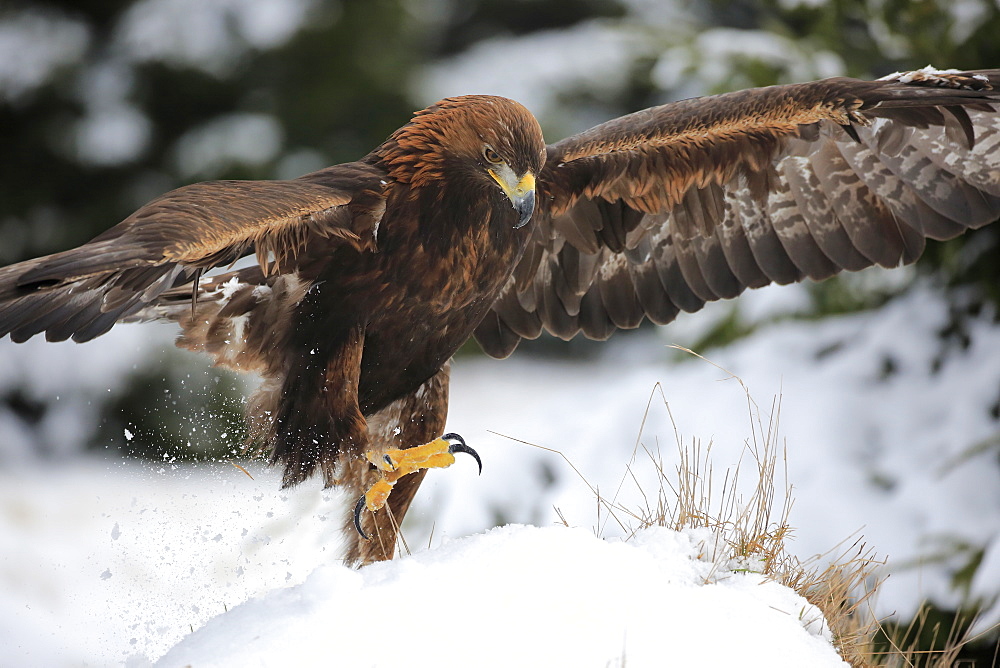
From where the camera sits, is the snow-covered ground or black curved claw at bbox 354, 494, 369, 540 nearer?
the snow-covered ground

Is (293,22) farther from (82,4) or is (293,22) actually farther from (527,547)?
(527,547)

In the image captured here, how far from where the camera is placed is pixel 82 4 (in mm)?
8758

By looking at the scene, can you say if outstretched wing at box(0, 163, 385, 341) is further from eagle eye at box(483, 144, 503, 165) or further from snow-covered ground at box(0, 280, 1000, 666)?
snow-covered ground at box(0, 280, 1000, 666)

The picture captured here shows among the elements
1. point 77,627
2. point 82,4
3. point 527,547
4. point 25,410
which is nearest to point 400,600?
point 527,547

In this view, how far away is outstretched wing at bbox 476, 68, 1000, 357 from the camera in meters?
3.39

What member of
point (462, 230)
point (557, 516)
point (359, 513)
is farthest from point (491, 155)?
point (557, 516)

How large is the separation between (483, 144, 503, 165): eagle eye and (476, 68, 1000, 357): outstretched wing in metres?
0.55

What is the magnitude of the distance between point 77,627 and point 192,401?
1993 millimetres

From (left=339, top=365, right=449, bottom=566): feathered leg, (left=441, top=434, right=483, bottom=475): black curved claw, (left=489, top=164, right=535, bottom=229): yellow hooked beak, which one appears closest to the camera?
(left=489, top=164, right=535, bottom=229): yellow hooked beak

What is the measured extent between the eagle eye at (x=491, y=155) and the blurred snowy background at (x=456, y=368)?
0.95 m

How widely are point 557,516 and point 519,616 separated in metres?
2.99

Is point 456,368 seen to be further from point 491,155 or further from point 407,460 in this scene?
point 491,155

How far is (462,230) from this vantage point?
321cm

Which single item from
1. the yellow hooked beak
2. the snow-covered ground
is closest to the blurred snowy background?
the snow-covered ground
